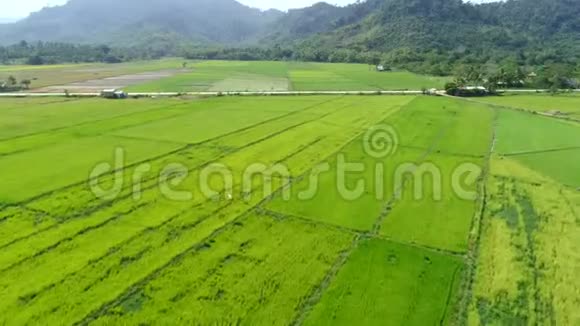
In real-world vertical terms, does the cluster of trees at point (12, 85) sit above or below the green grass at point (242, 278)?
above

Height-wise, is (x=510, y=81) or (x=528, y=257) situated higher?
(x=510, y=81)

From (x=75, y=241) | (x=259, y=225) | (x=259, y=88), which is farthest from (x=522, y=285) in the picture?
(x=259, y=88)

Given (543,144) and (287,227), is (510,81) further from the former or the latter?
(287,227)

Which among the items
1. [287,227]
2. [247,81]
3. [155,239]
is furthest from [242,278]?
[247,81]

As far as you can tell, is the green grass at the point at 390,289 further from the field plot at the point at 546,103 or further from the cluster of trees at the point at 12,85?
the cluster of trees at the point at 12,85

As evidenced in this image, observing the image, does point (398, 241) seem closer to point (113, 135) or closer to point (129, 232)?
point (129, 232)

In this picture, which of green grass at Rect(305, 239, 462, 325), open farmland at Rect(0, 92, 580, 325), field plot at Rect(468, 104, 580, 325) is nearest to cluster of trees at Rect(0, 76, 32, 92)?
open farmland at Rect(0, 92, 580, 325)

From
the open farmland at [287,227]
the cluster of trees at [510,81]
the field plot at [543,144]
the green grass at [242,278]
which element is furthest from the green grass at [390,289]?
the cluster of trees at [510,81]
